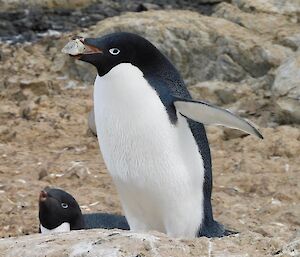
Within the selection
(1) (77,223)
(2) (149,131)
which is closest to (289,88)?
(1) (77,223)

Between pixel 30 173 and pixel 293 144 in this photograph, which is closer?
pixel 30 173

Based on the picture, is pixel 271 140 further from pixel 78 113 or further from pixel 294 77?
pixel 78 113

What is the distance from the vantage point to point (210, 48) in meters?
7.45

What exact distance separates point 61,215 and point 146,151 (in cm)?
77

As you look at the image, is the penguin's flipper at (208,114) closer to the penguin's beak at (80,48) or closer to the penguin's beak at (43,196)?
the penguin's beak at (80,48)

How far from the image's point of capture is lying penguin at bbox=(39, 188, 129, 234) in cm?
450

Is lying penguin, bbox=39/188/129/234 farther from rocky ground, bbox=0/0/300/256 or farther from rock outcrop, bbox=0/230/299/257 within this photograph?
rock outcrop, bbox=0/230/299/257

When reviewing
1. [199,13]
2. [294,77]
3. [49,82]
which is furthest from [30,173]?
[199,13]

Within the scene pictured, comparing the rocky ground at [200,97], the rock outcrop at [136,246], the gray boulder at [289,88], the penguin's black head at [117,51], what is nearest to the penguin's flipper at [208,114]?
the penguin's black head at [117,51]

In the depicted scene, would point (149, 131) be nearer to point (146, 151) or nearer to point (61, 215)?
point (146, 151)

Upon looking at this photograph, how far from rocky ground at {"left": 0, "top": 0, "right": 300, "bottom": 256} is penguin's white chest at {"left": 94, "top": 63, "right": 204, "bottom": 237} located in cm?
47

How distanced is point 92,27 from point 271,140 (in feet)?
7.77

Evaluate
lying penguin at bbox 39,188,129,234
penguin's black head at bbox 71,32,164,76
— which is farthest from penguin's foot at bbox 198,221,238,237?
penguin's black head at bbox 71,32,164,76

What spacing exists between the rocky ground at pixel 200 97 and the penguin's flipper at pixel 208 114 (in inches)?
22.7
